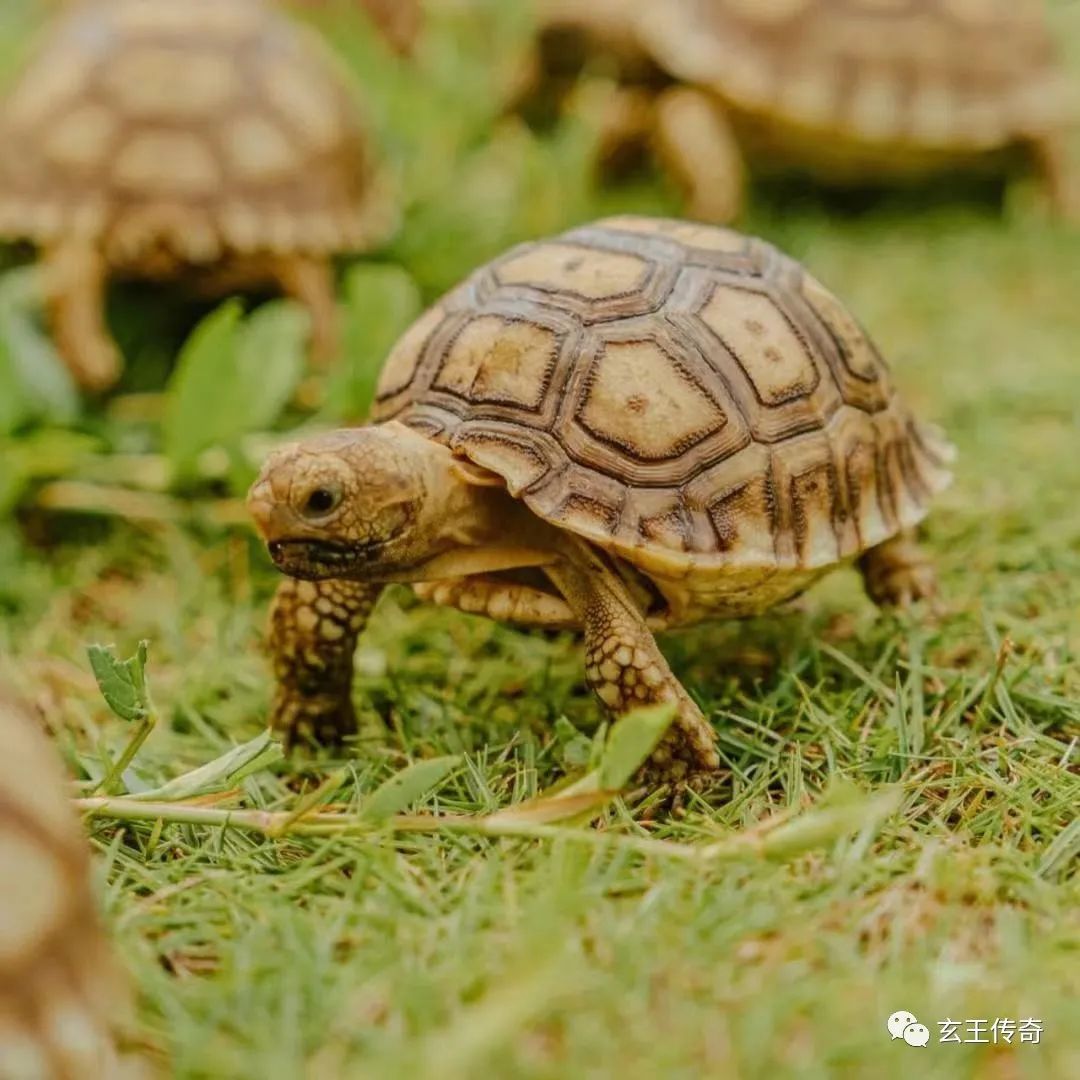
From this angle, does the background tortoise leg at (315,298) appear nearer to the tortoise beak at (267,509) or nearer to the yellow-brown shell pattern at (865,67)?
the yellow-brown shell pattern at (865,67)

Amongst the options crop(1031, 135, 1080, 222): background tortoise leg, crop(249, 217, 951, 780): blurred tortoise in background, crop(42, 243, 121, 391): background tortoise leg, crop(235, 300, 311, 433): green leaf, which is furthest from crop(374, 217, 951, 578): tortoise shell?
crop(1031, 135, 1080, 222): background tortoise leg

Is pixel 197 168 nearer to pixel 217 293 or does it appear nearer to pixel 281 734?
pixel 217 293

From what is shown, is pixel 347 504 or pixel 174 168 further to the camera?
pixel 174 168

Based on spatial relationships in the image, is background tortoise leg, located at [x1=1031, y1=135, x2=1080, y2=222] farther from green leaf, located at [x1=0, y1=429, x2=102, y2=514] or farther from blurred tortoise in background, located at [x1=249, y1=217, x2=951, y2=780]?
green leaf, located at [x1=0, y1=429, x2=102, y2=514]

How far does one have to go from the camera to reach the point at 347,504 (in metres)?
1.77

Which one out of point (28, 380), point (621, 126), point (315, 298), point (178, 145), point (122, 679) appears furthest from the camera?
point (621, 126)

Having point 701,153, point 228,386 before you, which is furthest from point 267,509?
point 701,153

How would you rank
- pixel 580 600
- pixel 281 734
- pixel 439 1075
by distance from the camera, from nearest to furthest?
pixel 439 1075 → pixel 580 600 → pixel 281 734

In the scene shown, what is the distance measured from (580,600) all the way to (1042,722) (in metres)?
0.75

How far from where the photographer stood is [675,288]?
6.57ft

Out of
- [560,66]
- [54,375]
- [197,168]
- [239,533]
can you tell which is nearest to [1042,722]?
[239,533]

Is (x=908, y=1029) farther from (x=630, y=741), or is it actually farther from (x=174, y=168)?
(x=174, y=168)

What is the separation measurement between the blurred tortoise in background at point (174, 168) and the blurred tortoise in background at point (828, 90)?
51.0 inches

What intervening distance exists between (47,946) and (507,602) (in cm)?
89
